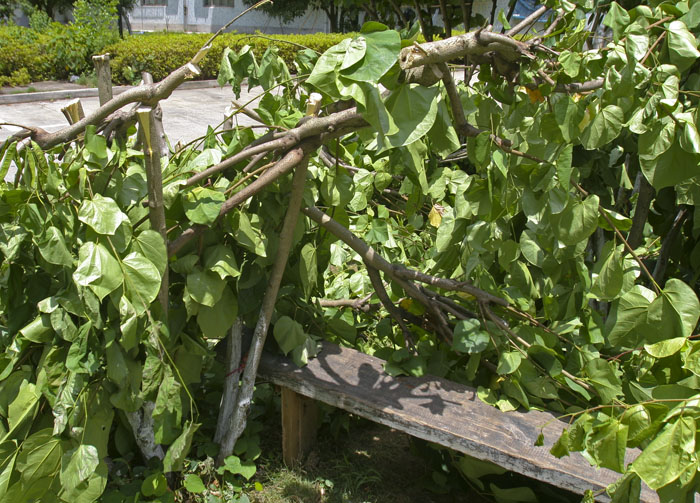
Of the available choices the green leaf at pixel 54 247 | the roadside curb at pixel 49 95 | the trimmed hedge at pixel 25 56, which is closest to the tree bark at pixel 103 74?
the green leaf at pixel 54 247

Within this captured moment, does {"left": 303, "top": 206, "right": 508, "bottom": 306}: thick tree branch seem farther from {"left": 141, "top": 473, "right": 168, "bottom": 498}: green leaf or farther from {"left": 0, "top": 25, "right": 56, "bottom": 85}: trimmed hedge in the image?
{"left": 0, "top": 25, "right": 56, "bottom": 85}: trimmed hedge

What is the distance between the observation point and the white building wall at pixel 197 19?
996 inches

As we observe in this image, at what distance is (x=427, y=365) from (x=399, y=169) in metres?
0.69

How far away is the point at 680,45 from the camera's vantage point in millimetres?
1475

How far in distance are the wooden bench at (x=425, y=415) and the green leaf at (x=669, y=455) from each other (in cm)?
48

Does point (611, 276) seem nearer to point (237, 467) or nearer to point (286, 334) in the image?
point (286, 334)

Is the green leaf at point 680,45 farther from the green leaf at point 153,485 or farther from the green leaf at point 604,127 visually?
the green leaf at point 153,485

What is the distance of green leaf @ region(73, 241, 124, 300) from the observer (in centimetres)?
127

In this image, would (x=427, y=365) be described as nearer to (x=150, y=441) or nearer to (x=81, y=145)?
(x=150, y=441)

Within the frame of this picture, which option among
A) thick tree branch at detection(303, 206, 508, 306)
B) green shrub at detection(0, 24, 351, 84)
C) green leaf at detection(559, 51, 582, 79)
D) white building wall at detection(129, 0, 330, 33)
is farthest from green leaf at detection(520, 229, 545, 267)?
white building wall at detection(129, 0, 330, 33)

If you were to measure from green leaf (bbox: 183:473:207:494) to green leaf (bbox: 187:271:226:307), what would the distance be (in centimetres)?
60

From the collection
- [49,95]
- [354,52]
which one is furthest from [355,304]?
[49,95]

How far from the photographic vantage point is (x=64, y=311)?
1.53 m

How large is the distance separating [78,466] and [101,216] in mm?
605
